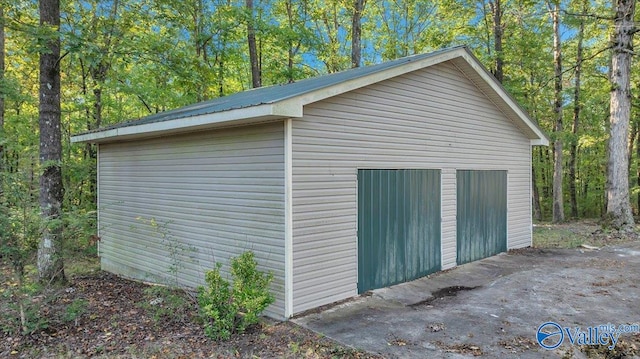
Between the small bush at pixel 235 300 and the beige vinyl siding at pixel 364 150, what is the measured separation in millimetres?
581

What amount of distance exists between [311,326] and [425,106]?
13.0ft

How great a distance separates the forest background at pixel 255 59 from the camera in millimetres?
6359

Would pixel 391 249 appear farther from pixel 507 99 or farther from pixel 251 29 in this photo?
pixel 251 29

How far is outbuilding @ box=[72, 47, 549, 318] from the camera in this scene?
4.79 m

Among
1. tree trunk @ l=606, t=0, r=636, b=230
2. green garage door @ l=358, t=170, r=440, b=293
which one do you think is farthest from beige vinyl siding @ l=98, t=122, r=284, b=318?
tree trunk @ l=606, t=0, r=636, b=230

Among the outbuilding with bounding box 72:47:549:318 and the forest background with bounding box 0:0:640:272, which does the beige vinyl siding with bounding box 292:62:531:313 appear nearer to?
the outbuilding with bounding box 72:47:549:318

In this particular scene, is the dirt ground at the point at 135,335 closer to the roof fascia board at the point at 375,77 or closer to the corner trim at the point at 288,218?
the corner trim at the point at 288,218

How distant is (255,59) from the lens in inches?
527

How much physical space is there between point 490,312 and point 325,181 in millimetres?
2529

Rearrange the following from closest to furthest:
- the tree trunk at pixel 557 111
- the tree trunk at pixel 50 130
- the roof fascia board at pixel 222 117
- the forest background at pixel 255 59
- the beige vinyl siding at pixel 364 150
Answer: the roof fascia board at pixel 222 117 < the beige vinyl siding at pixel 364 150 < the tree trunk at pixel 50 130 < the forest background at pixel 255 59 < the tree trunk at pixel 557 111

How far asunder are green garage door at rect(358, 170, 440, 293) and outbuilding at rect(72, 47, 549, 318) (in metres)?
0.02

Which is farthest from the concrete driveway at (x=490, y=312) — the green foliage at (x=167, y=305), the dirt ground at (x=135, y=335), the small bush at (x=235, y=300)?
the green foliage at (x=167, y=305)

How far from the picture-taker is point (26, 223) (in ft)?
15.2

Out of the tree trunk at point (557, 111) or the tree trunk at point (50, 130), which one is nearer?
the tree trunk at point (50, 130)
